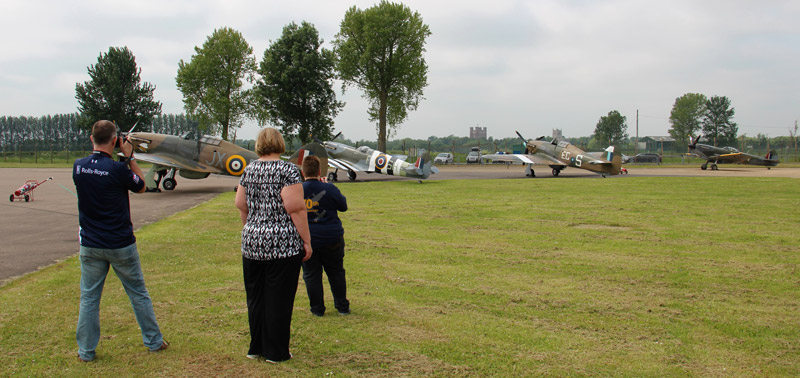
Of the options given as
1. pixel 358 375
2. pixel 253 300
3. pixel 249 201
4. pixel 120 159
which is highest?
pixel 120 159

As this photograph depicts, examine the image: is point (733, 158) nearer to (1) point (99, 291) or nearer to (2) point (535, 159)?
(2) point (535, 159)

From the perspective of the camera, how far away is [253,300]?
394 centimetres

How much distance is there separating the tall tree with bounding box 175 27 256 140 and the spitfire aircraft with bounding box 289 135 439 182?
98.6 ft

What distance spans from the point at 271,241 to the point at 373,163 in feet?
74.6

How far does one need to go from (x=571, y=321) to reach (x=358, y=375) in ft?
7.45

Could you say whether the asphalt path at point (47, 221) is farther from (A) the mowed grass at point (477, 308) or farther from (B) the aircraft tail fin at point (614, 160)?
(B) the aircraft tail fin at point (614, 160)

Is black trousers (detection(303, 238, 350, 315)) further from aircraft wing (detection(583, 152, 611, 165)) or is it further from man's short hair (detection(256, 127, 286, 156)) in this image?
aircraft wing (detection(583, 152, 611, 165))

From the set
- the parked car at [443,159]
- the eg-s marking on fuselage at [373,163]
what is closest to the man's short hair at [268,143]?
the eg-s marking on fuselage at [373,163]

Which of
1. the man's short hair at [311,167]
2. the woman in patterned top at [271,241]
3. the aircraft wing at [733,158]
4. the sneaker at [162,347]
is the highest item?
the aircraft wing at [733,158]

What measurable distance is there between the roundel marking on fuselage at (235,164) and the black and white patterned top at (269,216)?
17.3 meters

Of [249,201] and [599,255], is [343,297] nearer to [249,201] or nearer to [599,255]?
[249,201]

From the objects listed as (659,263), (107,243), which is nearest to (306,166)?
(107,243)

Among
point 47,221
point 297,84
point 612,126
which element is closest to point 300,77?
point 297,84

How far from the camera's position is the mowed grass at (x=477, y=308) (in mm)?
3797
